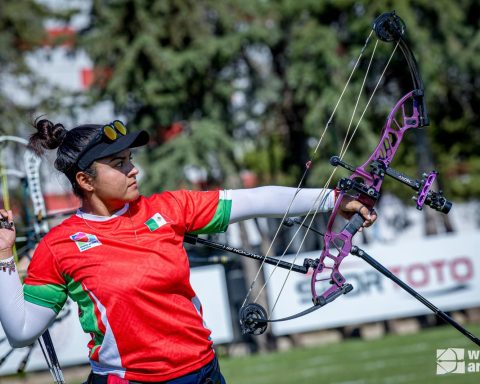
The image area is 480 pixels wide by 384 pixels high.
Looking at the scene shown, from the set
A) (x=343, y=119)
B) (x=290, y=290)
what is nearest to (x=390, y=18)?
(x=290, y=290)

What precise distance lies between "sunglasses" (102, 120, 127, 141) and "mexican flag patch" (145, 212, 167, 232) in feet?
1.18

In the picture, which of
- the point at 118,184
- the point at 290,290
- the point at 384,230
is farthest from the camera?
the point at 384,230

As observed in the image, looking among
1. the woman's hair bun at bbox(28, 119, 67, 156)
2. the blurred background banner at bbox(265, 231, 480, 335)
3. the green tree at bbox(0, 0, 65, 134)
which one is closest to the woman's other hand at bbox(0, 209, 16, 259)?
the woman's hair bun at bbox(28, 119, 67, 156)

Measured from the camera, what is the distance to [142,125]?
684 inches

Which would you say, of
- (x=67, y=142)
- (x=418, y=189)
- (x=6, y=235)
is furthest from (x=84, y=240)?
(x=418, y=189)

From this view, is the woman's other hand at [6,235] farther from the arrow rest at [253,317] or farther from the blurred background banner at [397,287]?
the blurred background banner at [397,287]

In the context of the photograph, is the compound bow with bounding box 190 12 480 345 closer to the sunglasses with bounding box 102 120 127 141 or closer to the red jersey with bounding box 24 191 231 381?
the red jersey with bounding box 24 191 231 381

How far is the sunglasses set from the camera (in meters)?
3.50

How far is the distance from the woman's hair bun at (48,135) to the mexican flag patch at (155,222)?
0.52m

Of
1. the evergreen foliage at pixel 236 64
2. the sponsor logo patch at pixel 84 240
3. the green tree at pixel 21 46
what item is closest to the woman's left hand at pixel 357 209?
the sponsor logo patch at pixel 84 240

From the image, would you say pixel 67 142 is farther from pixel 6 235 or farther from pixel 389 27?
pixel 389 27

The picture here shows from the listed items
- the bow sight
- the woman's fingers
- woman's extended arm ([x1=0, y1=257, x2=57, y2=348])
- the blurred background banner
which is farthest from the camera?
the blurred background banner

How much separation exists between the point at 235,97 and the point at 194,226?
15.3 metres

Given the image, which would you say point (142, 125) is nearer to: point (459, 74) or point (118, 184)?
point (459, 74)
